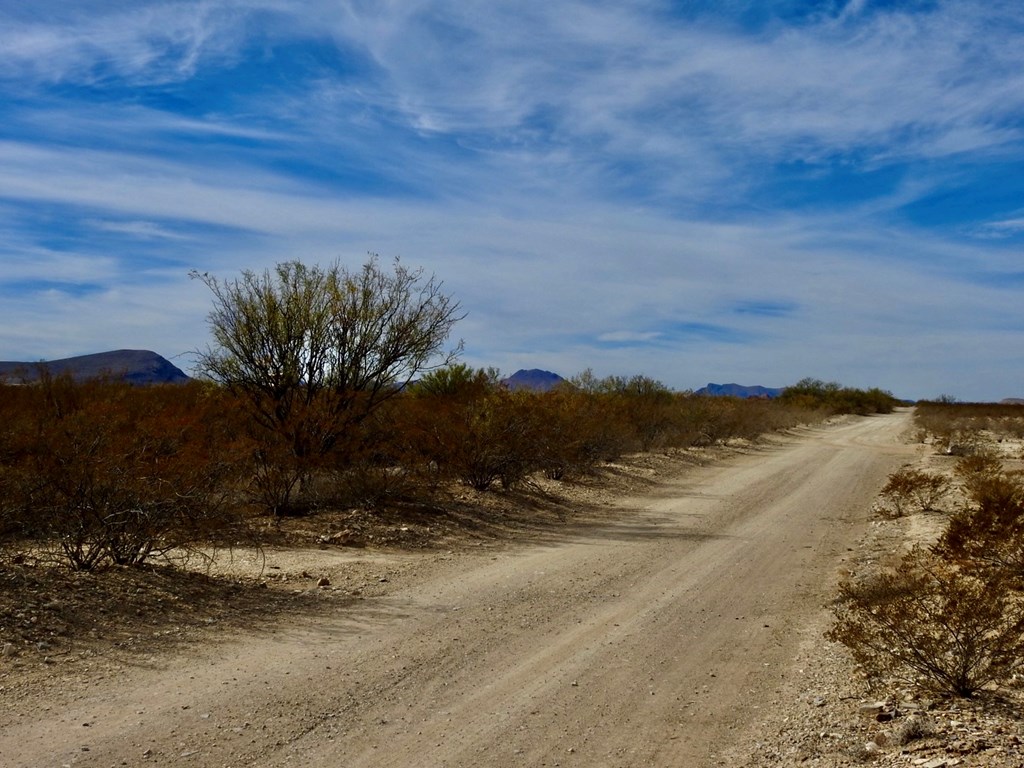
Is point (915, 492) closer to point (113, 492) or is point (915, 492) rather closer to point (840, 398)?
point (113, 492)

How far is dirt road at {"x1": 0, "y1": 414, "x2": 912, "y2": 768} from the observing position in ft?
18.1

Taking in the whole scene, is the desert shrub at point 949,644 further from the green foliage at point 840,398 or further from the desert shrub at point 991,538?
the green foliage at point 840,398

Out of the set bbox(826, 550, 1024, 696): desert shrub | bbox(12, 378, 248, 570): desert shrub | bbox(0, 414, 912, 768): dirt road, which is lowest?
bbox(0, 414, 912, 768): dirt road

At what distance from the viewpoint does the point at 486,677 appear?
22.7 ft

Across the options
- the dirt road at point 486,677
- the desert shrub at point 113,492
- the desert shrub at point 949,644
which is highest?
the desert shrub at point 113,492

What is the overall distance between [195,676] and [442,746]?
7.59ft

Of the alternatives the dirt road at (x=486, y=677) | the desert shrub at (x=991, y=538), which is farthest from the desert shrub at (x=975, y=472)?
the dirt road at (x=486, y=677)

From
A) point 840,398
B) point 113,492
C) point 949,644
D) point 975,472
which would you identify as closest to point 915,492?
point 975,472

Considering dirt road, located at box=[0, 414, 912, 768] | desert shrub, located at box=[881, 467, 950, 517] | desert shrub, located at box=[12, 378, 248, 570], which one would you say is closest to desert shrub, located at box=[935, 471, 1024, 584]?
dirt road, located at box=[0, 414, 912, 768]

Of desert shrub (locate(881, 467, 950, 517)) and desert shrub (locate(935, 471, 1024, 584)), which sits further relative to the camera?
desert shrub (locate(881, 467, 950, 517))

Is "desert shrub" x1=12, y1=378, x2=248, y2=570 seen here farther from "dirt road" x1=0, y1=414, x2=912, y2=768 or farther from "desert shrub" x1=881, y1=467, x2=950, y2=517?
"desert shrub" x1=881, y1=467, x2=950, y2=517

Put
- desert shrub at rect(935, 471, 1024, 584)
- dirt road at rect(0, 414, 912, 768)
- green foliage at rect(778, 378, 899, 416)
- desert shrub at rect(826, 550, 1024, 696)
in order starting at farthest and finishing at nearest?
green foliage at rect(778, 378, 899, 416)
desert shrub at rect(935, 471, 1024, 584)
desert shrub at rect(826, 550, 1024, 696)
dirt road at rect(0, 414, 912, 768)

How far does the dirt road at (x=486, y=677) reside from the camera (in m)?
5.50

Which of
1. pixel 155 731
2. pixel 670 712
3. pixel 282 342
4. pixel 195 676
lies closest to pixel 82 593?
pixel 195 676
